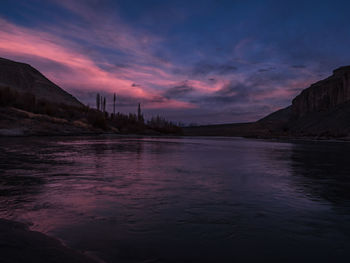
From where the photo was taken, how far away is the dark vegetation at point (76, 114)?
151 ft

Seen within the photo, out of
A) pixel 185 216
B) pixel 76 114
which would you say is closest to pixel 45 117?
pixel 76 114

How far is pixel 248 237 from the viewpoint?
144 inches

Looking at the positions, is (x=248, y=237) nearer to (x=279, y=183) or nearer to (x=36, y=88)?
(x=279, y=183)

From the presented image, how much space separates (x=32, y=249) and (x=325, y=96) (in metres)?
106

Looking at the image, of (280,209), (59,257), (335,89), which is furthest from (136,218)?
(335,89)

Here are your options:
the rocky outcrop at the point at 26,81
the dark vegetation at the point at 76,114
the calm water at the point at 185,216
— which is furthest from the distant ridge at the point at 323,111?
the rocky outcrop at the point at 26,81

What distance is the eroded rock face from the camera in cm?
8262

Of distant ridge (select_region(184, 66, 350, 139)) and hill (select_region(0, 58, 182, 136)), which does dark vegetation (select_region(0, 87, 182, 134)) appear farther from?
distant ridge (select_region(184, 66, 350, 139))

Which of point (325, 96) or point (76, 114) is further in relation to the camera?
point (325, 96)

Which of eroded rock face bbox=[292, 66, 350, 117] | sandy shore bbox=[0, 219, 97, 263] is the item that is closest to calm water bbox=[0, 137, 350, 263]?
sandy shore bbox=[0, 219, 97, 263]

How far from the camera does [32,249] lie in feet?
9.48

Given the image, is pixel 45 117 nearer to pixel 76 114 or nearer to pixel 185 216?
pixel 76 114

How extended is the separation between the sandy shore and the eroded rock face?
95046 mm

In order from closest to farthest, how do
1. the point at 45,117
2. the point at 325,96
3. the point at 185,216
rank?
1. the point at 185,216
2. the point at 45,117
3. the point at 325,96
